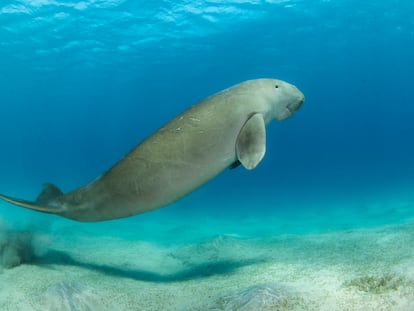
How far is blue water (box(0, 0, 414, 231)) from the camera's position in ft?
87.9

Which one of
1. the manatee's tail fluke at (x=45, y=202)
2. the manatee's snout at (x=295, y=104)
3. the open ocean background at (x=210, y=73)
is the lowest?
the manatee's tail fluke at (x=45, y=202)

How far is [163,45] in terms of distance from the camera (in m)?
36.5

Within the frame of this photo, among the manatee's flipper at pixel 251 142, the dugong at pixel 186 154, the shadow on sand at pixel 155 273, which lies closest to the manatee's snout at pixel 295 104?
the dugong at pixel 186 154

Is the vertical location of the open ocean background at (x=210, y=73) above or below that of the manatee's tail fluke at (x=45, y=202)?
above

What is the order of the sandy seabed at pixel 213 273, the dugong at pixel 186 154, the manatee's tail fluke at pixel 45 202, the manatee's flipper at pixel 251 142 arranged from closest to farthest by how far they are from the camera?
the sandy seabed at pixel 213 273 → the manatee's flipper at pixel 251 142 → the dugong at pixel 186 154 → the manatee's tail fluke at pixel 45 202

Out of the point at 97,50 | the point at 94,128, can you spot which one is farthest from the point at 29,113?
the point at 97,50

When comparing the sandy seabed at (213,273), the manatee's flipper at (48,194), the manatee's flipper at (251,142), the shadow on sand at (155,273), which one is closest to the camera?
the sandy seabed at (213,273)

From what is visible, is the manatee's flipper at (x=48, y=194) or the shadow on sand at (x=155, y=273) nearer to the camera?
the manatee's flipper at (x=48, y=194)

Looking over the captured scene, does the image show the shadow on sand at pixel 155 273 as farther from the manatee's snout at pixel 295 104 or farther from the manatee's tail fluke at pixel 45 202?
the manatee's snout at pixel 295 104

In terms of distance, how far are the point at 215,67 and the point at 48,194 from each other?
41.8 metres

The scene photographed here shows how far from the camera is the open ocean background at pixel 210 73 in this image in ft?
66.8

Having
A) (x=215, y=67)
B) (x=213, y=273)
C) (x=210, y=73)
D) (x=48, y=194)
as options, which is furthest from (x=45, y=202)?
(x=210, y=73)

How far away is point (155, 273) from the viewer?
24.6ft

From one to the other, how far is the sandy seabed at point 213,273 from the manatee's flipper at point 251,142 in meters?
1.61
